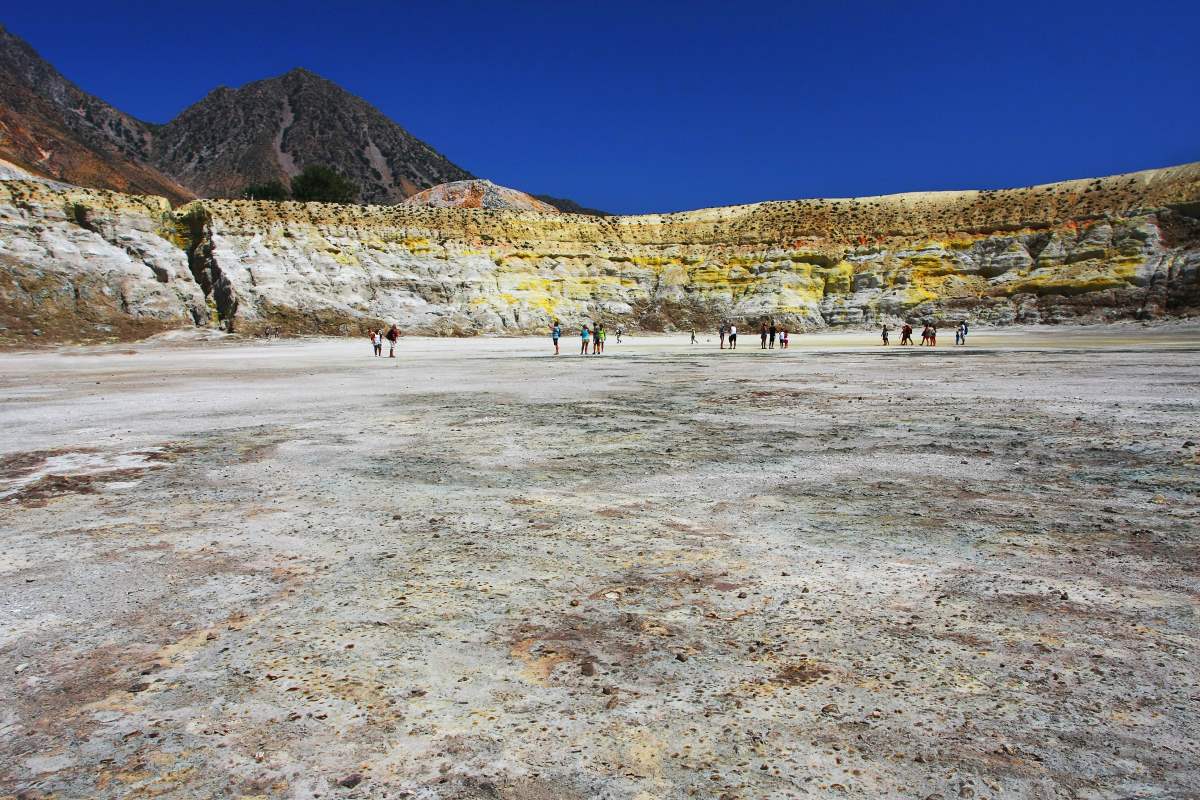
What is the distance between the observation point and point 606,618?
3834 mm

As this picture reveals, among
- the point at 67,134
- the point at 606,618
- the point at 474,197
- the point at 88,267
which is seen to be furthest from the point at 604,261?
the point at 67,134

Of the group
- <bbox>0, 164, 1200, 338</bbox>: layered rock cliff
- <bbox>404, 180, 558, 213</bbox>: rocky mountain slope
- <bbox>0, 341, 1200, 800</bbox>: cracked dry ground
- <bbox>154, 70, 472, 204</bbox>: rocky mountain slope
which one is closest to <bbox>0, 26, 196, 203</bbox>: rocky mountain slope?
<bbox>154, 70, 472, 204</bbox>: rocky mountain slope

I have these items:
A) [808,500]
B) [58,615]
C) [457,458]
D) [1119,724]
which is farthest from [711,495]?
[58,615]

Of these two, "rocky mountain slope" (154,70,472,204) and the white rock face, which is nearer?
the white rock face

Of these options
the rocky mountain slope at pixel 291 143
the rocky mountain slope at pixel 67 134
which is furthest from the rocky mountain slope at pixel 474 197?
the rocky mountain slope at pixel 291 143

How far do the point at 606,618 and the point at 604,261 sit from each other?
55152mm

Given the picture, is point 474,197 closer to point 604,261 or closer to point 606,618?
point 604,261

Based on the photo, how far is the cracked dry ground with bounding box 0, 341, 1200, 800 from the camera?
2.63 m

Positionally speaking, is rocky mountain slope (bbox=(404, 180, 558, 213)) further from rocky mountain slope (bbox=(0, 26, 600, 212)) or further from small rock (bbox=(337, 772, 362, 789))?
small rock (bbox=(337, 772, 362, 789))

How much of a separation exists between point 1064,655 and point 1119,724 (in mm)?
571

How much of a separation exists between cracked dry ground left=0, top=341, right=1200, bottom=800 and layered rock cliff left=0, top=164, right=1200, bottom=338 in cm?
4224

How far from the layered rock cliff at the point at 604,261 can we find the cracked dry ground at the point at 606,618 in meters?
42.2

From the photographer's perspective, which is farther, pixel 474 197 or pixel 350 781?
pixel 474 197

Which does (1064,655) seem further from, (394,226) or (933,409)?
(394,226)
